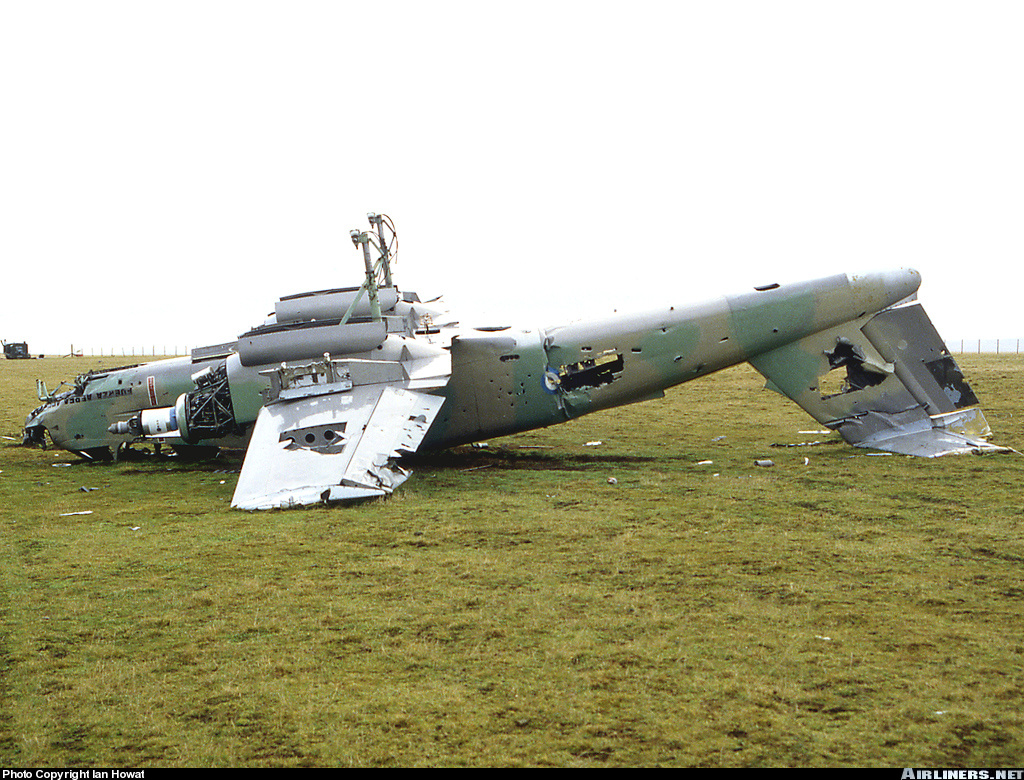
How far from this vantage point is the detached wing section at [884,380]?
15477mm

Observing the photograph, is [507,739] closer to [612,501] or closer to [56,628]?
[56,628]

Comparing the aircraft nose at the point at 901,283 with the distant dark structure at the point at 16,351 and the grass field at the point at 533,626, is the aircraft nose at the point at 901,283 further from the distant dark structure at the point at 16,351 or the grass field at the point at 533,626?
the distant dark structure at the point at 16,351

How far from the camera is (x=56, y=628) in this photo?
760cm

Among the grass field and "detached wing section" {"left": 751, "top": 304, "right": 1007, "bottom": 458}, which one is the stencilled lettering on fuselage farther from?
"detached wing section" {"left": 751, "top": 304, "right": 1007, "bottom": 458}

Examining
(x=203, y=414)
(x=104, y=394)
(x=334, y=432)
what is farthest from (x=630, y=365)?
(x=104, y=394)

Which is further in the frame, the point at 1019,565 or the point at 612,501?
the point at 612,501

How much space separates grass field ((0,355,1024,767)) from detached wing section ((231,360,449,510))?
418 millimetres

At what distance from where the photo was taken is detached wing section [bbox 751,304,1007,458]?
1548 centimetres

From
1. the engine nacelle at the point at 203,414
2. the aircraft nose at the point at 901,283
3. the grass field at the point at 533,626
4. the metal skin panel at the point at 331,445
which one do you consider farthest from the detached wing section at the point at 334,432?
the aircraft nose at the point at 901,283

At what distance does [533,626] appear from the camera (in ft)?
24.0

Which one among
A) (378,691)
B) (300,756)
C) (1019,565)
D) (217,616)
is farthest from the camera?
(1019,565)

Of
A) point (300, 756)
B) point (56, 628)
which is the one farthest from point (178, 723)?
point (56, 628)

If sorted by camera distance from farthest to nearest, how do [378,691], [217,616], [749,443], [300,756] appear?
1. [749,443]
2. [217,616]
3. [378,691]
4. [300,756]

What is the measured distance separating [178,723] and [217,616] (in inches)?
82.1
